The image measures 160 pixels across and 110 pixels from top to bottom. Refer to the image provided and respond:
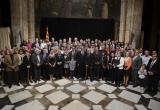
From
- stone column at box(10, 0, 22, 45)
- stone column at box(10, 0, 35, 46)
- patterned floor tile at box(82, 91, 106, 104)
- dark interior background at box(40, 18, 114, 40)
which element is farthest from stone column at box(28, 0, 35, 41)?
patterned floor tile at box(82, 91, 106, 104)

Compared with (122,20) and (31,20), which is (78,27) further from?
(31,20)

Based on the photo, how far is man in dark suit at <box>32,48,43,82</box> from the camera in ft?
26.9

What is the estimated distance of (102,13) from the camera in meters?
13.8

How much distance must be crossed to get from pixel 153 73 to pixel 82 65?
122 inches

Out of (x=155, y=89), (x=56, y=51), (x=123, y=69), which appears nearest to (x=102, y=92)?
(x=123, y=69)

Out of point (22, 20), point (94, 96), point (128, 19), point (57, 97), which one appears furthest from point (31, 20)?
point (94, 96)

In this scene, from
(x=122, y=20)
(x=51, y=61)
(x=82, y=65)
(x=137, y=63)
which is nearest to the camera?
(x=137, y=63)

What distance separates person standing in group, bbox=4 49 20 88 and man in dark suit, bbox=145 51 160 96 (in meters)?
5.25

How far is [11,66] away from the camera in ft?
25.4

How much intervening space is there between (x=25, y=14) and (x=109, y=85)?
7.03 m

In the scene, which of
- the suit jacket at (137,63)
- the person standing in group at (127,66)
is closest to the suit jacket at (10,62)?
the person standing in group at (127,66)

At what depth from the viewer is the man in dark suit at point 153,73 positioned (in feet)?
24.0

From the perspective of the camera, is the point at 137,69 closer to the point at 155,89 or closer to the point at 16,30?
the point at 155,89

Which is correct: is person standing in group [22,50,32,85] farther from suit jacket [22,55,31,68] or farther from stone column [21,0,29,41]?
stone column [21,0,29,41]
